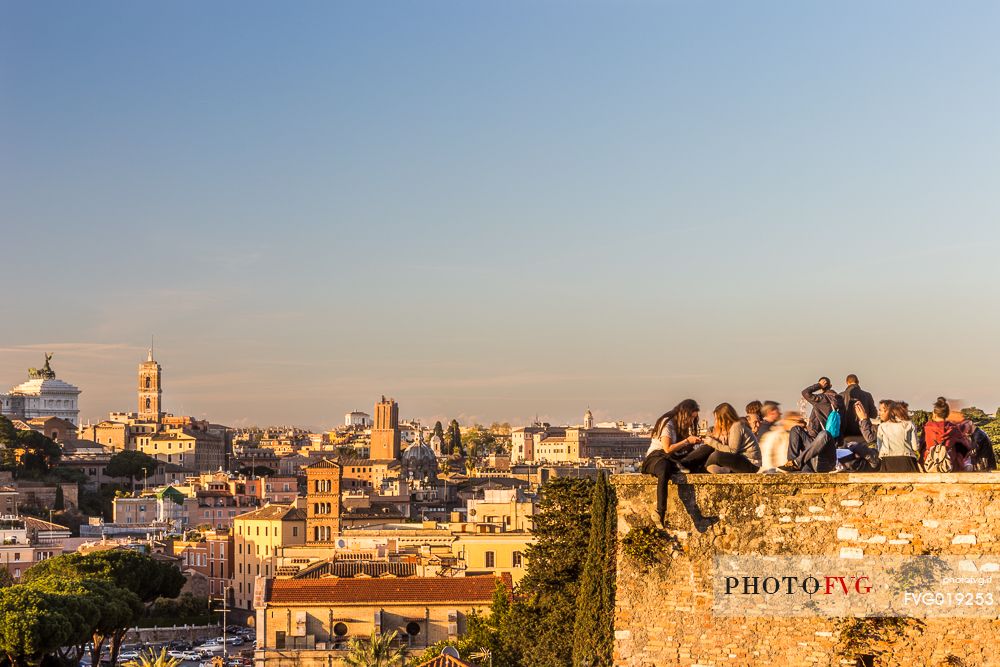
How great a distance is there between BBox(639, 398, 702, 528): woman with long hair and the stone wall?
Result: 0.07 metres

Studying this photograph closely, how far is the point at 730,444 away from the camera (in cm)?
786

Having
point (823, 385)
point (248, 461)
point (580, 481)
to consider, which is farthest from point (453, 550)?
point (248, 461)

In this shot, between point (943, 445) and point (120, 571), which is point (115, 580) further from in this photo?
point (943, 445)

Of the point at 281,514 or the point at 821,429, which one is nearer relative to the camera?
the point at 821,429

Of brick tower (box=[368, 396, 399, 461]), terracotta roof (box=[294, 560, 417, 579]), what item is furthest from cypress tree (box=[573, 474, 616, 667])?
brick tower (box=[368, 396, 399, 461])

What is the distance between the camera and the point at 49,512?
104188 mm

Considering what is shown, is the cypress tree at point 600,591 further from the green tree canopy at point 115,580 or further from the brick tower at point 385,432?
the brick tower at point 385,432

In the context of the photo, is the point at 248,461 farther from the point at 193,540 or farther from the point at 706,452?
the point at 706,452

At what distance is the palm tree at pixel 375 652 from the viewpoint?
38.9m

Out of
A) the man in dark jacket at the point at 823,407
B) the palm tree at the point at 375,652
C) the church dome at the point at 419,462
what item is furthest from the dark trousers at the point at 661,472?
the church dome at the point at 419,462

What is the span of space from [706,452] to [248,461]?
473ft

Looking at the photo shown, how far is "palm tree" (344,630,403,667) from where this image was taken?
38.9m

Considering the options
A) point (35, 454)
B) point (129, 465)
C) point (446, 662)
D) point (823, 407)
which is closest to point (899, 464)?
point (823, 407)

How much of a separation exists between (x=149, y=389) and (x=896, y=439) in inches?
7286
